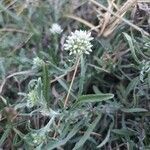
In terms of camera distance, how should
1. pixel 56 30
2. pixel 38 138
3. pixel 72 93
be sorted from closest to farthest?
pixel 38 138 → pixel 72 93 → pixel 56 30

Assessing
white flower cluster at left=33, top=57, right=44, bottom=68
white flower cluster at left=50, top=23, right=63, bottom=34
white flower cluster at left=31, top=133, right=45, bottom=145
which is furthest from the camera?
white flower cluster at left=50, top=23, right=63, bottom=34

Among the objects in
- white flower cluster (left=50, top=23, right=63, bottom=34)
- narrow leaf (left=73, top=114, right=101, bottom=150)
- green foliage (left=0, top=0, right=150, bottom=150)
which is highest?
white flower cluster (left=50, top=23, right=63, bottom=34)

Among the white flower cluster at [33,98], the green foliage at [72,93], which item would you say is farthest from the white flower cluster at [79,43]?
the white flower cluster at [33,98]

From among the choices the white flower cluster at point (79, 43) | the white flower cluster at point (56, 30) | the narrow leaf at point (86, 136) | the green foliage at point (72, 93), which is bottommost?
the narrow leaf at point (86, 136)

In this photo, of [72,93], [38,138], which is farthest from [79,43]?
[38,138]

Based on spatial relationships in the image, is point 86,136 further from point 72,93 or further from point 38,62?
point 38,62

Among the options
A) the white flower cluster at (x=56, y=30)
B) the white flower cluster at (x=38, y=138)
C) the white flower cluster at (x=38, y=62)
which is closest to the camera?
the white flower cluster at (x=38, y=138)

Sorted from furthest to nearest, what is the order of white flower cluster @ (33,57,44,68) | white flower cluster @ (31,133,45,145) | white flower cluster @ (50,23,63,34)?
white flower cluster @ (50,23,63,34)
white flower cluster @ (33,57,44,68)
white flower cluster @ (31,133,45,145)

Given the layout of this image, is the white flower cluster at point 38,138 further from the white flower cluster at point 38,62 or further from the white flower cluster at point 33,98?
the white flower cluster at point 38,62

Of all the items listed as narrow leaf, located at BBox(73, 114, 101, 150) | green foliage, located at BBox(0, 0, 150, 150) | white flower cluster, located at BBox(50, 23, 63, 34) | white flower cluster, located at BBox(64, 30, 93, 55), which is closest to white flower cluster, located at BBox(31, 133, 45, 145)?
green foliage, located at BBox(0, 0, 150, 150)

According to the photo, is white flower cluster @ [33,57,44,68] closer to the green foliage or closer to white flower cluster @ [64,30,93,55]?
the green foliage

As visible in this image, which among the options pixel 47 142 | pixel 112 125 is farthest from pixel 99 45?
pixel 47 142
